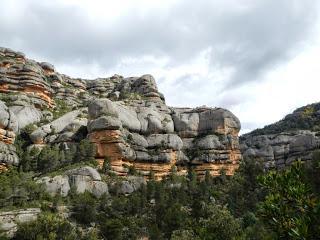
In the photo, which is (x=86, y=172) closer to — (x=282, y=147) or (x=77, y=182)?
(x=77, y=182)

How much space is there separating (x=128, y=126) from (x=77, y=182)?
83.0ft

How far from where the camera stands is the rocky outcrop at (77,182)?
80500 millimetres

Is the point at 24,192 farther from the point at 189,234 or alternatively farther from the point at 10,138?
A: the point at 189,234

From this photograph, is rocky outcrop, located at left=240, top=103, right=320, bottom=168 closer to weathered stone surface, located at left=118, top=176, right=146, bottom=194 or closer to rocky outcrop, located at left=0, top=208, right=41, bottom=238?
weathered stone surface, located at left=118, top=176, right=146, bottom=194

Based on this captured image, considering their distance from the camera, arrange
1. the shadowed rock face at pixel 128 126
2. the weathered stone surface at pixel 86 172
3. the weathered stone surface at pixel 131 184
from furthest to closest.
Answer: the shadowed rock face at pixel 128 126, the weathered stone surface at pixel 131 184, the weathered stone surface at pixel 86 172

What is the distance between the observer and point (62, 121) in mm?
107438

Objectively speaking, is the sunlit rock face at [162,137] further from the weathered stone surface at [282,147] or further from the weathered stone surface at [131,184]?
A: the weathered stone surface at [282,147]

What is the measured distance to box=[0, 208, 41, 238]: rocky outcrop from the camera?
64.8 m

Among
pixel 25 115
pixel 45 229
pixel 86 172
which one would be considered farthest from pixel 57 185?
pixel 25 115

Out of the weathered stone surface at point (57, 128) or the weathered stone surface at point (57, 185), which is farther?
the weathered stone surface at point (57, 128)

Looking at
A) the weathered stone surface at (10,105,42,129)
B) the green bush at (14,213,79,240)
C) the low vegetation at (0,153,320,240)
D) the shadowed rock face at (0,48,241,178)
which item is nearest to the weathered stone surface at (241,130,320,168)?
the shadowed rock face at (0,48,241,178)

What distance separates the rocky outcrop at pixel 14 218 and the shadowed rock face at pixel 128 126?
71.9 feet

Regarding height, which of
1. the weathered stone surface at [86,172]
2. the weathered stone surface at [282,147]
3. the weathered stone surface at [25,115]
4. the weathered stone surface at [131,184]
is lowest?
the weathered stone surface at [131,184]

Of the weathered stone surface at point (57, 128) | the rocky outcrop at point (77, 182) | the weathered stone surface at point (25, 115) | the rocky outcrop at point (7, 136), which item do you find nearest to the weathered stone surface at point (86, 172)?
the rocky outcrop at point (77, 182)
